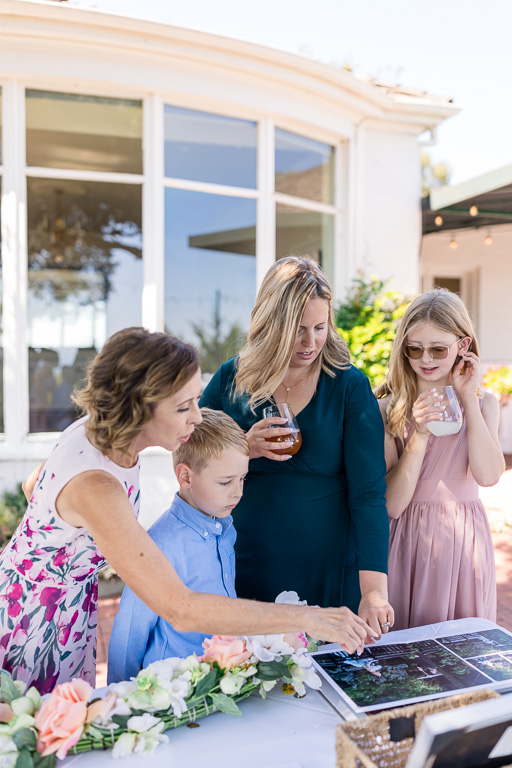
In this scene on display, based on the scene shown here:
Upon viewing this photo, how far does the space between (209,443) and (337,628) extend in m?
0.63

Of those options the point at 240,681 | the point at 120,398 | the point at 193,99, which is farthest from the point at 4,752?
the point at 193,99

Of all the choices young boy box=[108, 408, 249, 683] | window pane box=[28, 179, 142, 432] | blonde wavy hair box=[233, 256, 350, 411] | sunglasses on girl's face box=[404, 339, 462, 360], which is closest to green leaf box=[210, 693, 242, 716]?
young boy box=[108, 408, 249, 683]

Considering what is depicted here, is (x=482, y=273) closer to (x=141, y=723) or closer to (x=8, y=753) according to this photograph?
(x=141, y=723)

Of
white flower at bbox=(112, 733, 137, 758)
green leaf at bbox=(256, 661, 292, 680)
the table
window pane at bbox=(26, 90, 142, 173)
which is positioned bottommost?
the table

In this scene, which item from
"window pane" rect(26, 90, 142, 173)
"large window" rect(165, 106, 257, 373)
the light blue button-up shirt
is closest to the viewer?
the light blue button-up shirt

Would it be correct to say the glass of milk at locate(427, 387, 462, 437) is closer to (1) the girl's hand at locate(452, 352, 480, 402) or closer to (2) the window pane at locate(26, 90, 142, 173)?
(1) the girl's hand at locate(452, 352, 480, 402)

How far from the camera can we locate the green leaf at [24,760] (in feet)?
3.65

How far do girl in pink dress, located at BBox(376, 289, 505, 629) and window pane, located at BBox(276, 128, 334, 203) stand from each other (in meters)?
4.19

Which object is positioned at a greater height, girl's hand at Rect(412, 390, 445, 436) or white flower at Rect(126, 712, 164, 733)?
girl's hand at Rect(412, 390, 445, 436)

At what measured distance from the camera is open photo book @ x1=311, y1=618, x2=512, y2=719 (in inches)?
55.2

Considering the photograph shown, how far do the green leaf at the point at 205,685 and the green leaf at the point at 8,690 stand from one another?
0.37 meters

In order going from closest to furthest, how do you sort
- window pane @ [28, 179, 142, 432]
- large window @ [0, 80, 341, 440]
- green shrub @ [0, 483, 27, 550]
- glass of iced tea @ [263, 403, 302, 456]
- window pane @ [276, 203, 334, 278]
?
glass of iced tea @ [263, 403, 302, 456]
green shrub @ [0, 483, 27, 550]
large window @ [0, 80, 341, 440]
window pane @ [276, 203, 334, 278]
window pane @ [28, 179, 142, 432]

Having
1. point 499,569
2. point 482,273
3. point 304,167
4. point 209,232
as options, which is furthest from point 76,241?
point 499,569

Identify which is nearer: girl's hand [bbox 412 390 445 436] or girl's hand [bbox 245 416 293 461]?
girl's hand [bbox 245 416 293 461]
